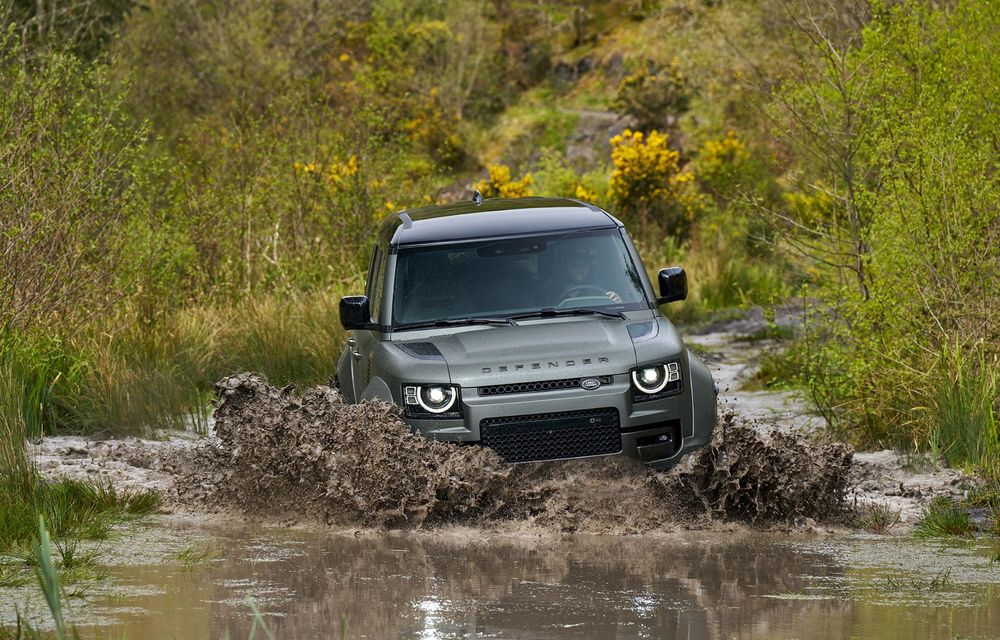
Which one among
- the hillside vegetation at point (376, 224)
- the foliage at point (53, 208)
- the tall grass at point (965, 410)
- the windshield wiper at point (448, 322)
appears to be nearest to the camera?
the windshield wiper at point (448, 322)

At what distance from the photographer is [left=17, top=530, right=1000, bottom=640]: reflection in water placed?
19.5 ft

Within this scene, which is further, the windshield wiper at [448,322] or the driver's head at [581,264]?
the driver's head at [581,264]

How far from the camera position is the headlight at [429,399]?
26.8 feet

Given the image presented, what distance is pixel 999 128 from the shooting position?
37.8 feet

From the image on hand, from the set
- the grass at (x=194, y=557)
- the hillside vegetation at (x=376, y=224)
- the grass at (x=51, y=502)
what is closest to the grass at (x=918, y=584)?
the hillside vegetation at (x=376, y=224)

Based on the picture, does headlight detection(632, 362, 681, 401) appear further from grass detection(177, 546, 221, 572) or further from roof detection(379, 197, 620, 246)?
grass detection(177, 546, 221, 572)

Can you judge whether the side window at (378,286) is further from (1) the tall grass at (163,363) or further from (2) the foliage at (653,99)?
(2) the foliage at (653,99)

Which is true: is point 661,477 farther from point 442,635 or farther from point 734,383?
point 734,383

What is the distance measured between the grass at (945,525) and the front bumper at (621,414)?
4.21 ft

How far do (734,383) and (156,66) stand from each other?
74.6ft

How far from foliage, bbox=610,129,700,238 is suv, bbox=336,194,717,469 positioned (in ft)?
54.9

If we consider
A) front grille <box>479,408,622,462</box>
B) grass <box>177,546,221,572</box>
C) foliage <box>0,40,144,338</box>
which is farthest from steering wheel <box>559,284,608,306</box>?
foliage <box>0,40,144,338</box>

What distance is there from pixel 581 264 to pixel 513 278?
43 cm

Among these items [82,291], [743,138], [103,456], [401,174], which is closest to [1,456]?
[103,456]
